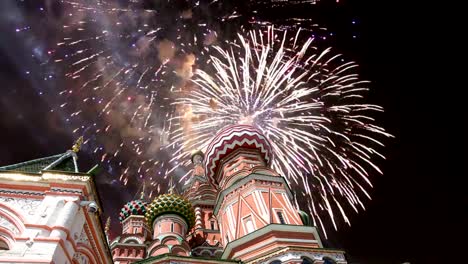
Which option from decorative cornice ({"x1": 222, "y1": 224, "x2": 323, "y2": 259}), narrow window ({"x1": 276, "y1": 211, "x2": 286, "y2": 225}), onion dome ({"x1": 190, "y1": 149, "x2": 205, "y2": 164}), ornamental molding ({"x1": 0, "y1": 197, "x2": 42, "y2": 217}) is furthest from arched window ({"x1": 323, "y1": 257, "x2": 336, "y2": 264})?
onion dome ({"x1": 190, "y1": 149, "x2": 205, "y2": 164})

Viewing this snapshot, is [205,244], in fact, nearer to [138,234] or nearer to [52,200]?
[138,234]

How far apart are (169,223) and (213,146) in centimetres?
708

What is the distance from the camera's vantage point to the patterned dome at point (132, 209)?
34.6 meters

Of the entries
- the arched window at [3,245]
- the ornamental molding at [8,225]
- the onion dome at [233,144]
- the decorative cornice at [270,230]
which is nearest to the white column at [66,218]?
the ornamental molding at [8,225]

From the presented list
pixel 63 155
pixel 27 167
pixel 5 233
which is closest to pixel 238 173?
pixel 63 155

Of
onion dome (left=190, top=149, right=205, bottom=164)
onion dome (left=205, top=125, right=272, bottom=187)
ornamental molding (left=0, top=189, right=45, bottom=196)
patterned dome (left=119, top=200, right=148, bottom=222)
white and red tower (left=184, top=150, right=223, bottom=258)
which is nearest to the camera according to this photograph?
ornamental molding (left=0, top=189, right=45, bottom=196)

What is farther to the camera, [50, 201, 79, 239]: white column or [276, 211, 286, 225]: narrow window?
[276, 211, 286, 225]: narrow window

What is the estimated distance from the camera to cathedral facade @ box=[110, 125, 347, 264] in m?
16.7

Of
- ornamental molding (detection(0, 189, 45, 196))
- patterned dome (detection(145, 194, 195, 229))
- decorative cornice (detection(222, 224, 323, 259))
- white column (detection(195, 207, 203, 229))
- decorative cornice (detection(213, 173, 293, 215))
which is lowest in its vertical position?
ornamental molding (detection(0, 189, 45, 196))

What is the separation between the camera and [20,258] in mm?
10031

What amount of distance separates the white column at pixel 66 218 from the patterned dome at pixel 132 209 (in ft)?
77.8

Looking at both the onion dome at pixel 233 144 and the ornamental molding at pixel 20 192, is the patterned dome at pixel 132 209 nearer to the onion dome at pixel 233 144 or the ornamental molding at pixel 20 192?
the onion dome at pixel 233 144

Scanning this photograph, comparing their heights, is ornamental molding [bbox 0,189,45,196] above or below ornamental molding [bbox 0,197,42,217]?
above

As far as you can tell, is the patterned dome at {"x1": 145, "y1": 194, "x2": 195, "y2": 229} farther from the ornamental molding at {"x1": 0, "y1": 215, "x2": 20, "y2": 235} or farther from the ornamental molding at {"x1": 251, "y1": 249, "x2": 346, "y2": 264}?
the ornamental molding at {"x1": 0, "y1": 215, "x2": 20, "y2": 235}
